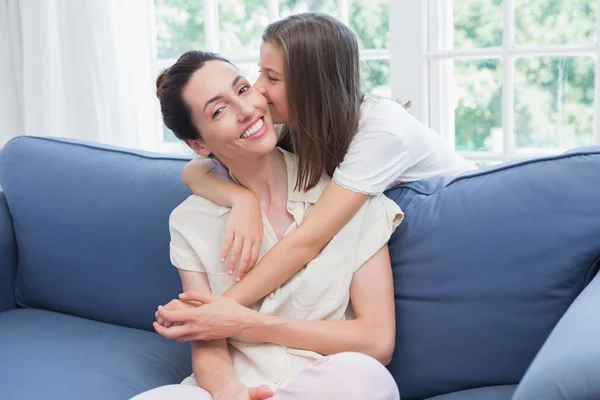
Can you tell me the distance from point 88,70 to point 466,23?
140 cm

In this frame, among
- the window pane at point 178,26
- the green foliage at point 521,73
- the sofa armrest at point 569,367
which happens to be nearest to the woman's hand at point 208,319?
the sofa armrest at point 569,367

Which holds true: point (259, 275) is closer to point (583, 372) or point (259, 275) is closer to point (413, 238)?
point (413, 238)

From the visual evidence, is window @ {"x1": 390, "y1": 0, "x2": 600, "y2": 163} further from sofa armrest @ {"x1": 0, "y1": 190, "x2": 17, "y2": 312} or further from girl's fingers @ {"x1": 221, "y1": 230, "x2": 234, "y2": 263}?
sofa armrest @ {"x1": 0, "y1": 190, "x2": 17, "y2": 312}

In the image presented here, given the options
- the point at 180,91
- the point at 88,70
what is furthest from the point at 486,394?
the point at 88,70

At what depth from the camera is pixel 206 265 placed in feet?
5.81

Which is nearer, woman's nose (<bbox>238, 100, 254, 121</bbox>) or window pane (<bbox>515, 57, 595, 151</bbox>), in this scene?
woman's nose (<bbox>238, 100, 254, 121</bbox>)

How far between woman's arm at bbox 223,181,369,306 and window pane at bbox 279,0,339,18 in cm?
131

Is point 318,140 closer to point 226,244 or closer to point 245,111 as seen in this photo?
point 245,111

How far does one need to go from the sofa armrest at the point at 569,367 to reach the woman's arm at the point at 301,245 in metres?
0.55

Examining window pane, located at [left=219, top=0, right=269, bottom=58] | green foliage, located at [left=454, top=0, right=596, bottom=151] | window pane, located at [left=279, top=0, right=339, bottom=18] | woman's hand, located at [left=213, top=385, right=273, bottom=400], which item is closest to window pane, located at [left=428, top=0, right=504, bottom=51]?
green foliage, located at [left=454, top=0, right=596, bottom=151]

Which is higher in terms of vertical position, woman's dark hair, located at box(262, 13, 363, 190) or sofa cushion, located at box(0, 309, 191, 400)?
woman's dark hair, located at box(262, 13, 363, 190)

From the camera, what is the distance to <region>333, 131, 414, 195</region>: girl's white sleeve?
168 centimetres

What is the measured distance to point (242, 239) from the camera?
1701 mm

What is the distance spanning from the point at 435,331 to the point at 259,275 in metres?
0.40
